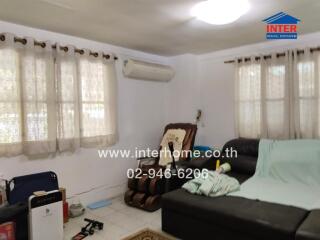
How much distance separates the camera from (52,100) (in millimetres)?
3029

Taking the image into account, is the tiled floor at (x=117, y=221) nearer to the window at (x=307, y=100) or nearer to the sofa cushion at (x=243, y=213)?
the sofa cushion at (x=243, y=213)

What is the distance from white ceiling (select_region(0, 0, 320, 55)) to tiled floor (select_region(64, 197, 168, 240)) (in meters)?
2.33

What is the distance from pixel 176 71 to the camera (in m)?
4.55

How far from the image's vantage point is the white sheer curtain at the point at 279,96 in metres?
3.27

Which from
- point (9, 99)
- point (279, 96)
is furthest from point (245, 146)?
point (9, 99)

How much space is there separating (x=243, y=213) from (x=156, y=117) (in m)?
2.66

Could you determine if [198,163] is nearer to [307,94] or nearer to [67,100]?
[307,94]

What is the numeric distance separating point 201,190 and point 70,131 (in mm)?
1819

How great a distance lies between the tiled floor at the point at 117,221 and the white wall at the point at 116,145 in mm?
374

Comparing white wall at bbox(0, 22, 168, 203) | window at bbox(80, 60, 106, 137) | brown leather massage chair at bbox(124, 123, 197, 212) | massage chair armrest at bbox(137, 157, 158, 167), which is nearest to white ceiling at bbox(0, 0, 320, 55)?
white wall at bbox(0, 22, 168, 203)

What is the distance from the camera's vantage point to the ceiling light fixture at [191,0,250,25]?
2.16m

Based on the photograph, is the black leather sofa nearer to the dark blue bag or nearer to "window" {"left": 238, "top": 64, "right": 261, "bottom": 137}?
the dark blue bag

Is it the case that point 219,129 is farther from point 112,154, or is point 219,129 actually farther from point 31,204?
point 31,204

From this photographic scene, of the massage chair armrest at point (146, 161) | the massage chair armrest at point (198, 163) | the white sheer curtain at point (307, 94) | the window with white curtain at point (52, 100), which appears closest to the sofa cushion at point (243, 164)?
the massage chair armrest at point (198, 163)
